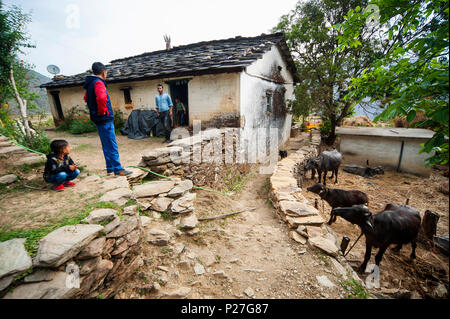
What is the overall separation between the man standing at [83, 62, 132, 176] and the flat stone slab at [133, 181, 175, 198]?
458 mm

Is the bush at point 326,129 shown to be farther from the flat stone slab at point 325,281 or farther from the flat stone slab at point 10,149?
the flat stone slab at point 10,149

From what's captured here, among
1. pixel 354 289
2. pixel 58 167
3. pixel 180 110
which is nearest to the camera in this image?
pixel 354 289

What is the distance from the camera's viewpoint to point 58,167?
3035 millimetres

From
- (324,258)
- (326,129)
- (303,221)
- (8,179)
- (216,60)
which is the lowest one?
(324,258)

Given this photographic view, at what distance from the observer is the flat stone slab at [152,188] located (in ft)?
11.7

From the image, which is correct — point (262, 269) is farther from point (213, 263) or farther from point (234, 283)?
point (213, 263)

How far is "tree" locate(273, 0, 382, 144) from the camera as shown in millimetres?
9008

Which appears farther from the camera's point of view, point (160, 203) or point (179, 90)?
point (179, 90)

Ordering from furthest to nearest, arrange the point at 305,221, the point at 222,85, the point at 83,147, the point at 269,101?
1. the point at 269,101
2. the point at 222,85
3. the point at 83,147
4. the point at 305,221

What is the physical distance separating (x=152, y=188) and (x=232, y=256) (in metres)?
2.06

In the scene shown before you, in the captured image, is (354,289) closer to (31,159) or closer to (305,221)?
(305,221)

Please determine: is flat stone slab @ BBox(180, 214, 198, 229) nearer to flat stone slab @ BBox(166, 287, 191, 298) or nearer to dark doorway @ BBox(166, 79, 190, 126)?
flat stone slab @ BBox(166, 287, 191, 298)

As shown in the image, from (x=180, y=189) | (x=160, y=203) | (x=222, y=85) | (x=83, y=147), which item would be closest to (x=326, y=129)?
(x=222, y=85)

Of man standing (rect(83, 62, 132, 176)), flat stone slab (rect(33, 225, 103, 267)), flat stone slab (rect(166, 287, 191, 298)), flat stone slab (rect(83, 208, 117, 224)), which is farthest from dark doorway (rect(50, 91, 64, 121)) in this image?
flat stone slab (rect(166, 287, 191, 298))
